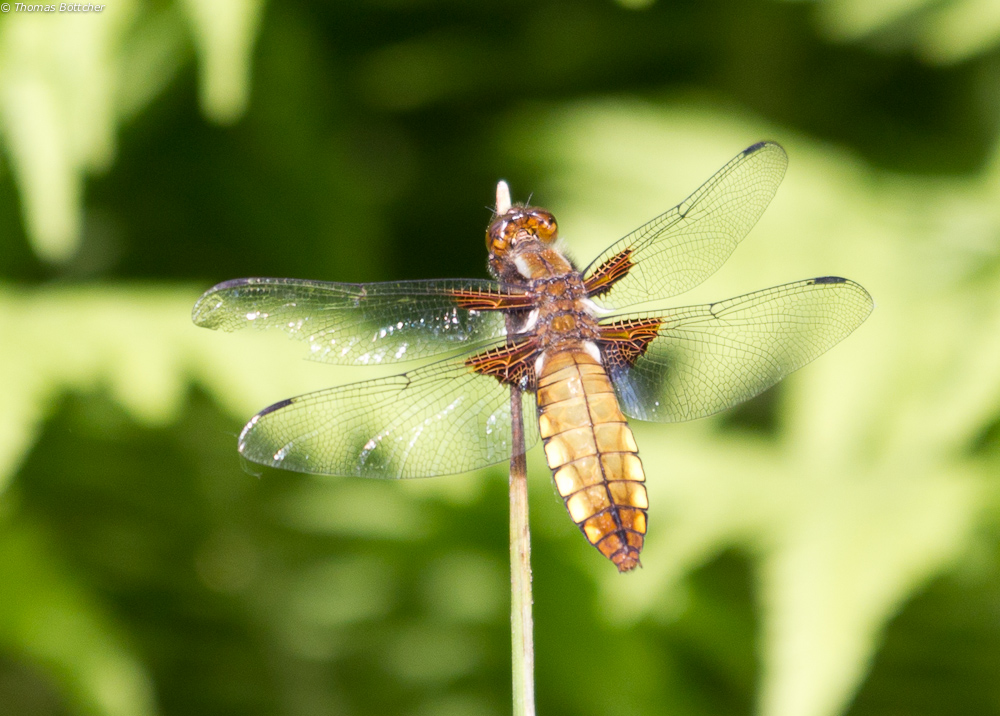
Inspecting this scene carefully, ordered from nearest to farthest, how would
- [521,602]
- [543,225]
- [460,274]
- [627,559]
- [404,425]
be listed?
[521,602] < [627,559] < [404,425] < [543,225] < [460,274]

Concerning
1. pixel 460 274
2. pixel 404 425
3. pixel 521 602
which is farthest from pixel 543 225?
pixel 460 274

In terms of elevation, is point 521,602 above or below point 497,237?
below

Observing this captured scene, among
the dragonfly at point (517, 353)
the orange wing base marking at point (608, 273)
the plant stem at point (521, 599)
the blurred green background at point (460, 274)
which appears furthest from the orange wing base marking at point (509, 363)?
the blurred green background at point (460, 274)

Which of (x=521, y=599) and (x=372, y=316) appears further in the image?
(x=372, y=316)

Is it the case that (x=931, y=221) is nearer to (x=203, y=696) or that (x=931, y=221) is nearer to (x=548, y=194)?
(x=548, y=194)

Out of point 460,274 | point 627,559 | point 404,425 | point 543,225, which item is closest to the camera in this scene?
point 627,559

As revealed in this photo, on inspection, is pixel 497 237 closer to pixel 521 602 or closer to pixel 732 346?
pixel 732 346
